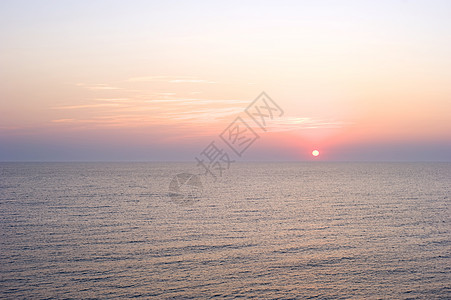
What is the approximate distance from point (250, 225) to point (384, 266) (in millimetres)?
13705

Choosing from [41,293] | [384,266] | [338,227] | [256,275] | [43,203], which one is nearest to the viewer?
[41,293]

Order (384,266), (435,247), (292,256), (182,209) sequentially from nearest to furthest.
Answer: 1. (384,266)
2. (292,256)
3. (435,247)
4. (182,209)

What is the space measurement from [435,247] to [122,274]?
17.0 meters

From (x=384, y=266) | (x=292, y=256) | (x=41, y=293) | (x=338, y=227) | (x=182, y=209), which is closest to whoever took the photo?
(x=41, y=293)

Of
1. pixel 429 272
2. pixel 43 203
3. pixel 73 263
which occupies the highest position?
pixel 43 203

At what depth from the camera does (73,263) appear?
2161 cm

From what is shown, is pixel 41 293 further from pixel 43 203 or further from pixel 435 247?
pixel 43 203

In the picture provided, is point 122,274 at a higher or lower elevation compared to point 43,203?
lower

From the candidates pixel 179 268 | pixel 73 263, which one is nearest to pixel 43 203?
pixel 73 263

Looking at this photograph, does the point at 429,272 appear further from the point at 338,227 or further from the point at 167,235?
the point at 167,235

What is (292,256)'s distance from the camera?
2317cm

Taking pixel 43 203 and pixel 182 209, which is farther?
pixel 43 203

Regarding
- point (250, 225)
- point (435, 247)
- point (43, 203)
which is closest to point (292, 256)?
point (435, 247)

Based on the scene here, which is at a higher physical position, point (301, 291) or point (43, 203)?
point (43, 203)
